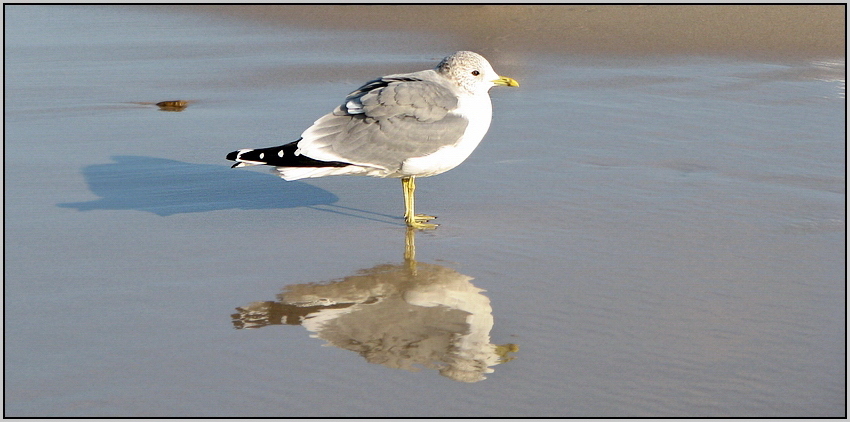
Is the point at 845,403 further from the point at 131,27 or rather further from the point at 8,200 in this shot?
the point at 131,27

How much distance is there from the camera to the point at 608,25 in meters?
10.7

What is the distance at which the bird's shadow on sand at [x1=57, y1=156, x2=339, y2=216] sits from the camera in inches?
223

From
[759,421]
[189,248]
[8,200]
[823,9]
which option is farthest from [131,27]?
[759,421]

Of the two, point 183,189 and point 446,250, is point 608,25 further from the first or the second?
point 446,250

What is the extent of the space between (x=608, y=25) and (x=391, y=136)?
609cm

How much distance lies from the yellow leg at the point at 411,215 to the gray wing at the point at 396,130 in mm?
250

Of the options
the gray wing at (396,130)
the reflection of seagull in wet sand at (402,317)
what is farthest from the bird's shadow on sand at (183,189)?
the reflection of seagull in wet sand at (402,317)

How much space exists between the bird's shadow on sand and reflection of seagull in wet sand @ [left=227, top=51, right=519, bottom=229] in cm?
64

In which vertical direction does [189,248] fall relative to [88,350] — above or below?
above

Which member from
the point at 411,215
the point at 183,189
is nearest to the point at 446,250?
the point at 411,215

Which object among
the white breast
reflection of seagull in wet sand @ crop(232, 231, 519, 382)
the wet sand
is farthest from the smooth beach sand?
reflection of seagull in wet sand @ crop(232, 231, 519, 382)

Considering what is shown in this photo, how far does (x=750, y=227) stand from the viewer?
205 inches

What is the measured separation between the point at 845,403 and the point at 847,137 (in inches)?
151

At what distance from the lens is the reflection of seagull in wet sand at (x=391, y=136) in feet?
16.9
